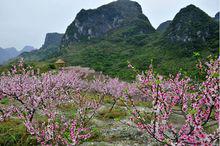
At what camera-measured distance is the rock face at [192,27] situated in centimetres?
16800

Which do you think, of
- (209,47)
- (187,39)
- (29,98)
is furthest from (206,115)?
(187,39)

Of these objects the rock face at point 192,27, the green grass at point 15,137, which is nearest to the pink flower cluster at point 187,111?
the green grass at point 15,137

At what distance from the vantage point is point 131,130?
2184 centimetres

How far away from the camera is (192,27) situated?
6924 inches

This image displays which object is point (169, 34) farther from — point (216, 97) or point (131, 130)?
point (216, 97)

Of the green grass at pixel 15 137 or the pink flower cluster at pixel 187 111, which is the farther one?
the green grass at pixel 15 137

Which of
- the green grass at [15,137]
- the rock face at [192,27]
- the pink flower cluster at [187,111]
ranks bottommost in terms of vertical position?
the green grass at [15,137]

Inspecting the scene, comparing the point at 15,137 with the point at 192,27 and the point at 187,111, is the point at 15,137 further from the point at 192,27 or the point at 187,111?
the point at 192,27

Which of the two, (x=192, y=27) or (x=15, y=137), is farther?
(x=192, y=27)

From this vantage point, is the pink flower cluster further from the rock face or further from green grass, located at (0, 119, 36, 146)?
the rock face

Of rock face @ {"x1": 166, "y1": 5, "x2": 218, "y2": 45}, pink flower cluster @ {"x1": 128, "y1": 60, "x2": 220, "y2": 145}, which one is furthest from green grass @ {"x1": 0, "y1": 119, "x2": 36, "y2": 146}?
rock face @ {"x1": 166, "y1": 5, "x2": 218, "y2": 45}

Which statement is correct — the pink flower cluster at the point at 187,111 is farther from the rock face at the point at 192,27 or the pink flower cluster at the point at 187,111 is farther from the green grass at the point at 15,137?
the rock face at the point at 192,27

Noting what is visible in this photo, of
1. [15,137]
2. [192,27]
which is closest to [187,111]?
[15,137]

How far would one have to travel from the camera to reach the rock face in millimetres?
168000
